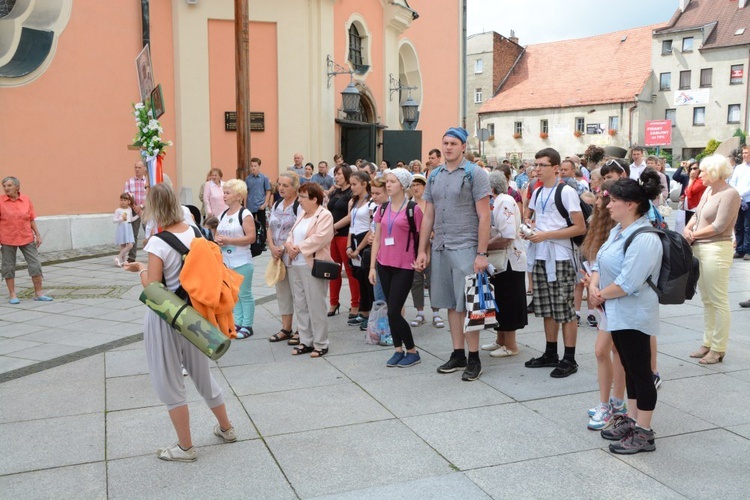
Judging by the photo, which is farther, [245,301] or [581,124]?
[581,124]

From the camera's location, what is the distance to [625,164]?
234 inches

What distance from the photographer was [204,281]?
4.07m

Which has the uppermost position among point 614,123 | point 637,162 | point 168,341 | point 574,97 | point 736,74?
point 736,74

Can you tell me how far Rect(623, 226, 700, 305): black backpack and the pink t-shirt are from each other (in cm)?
234

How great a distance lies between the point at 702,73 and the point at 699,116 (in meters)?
3.34

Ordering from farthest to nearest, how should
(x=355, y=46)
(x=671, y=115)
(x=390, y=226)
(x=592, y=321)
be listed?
1. (x=671, y=115)
2. (x=355, y=46)
3. (x=592, y=321)
4. (x=390, y=226)

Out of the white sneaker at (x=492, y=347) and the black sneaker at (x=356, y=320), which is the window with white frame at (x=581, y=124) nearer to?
the black sneaker at (x=356, y=320)

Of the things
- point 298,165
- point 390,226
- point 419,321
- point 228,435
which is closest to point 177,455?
point 228,435

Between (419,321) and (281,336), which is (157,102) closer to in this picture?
(281,336)

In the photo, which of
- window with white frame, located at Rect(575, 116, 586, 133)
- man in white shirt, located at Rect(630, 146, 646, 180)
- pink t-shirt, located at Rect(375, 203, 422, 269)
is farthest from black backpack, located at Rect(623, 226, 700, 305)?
window with white frame, located at Rect(575, 116, 586, 133)

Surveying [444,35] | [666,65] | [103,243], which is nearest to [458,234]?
[103,243]

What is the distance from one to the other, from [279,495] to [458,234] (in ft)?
8.97

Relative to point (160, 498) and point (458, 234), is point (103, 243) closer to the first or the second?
point (458, 234)

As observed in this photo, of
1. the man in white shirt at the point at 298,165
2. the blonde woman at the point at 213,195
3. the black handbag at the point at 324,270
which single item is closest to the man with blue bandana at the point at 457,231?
the black handbag at the point at 324,270
